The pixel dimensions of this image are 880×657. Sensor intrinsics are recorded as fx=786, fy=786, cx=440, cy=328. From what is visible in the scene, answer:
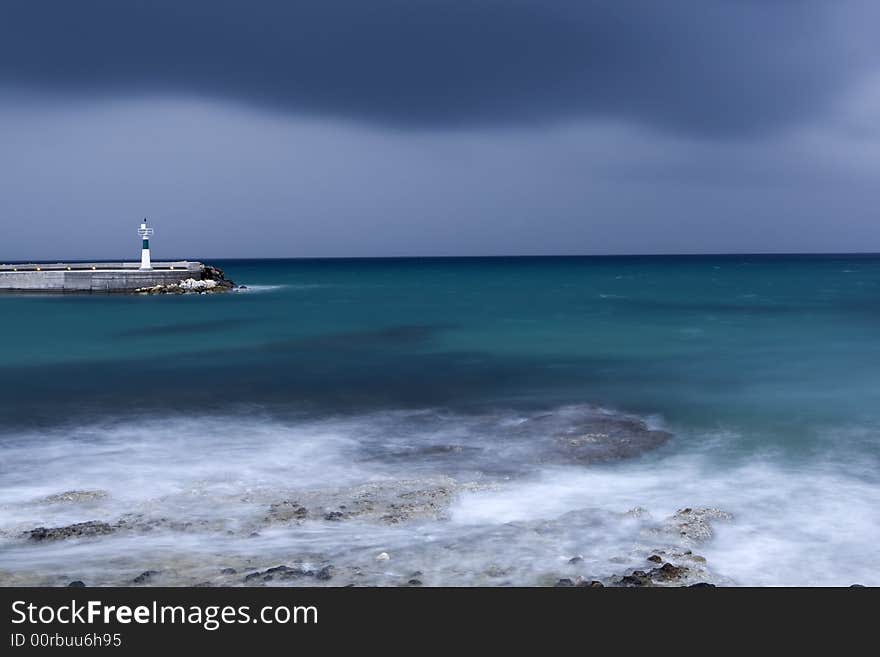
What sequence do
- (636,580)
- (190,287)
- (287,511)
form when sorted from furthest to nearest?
1. (190,287)
2. (287,511)
3. (636,580)

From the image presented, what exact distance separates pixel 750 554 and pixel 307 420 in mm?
7350

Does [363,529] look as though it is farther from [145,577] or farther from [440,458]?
[440,458]

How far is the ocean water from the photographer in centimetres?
645

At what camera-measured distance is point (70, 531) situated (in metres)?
6.97

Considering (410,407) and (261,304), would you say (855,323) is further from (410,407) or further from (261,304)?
(261,304)

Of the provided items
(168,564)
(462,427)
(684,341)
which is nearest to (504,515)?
(168,564)

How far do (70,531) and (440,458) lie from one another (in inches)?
169

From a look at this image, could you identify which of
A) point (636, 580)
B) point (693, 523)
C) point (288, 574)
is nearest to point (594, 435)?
point (693, 523)

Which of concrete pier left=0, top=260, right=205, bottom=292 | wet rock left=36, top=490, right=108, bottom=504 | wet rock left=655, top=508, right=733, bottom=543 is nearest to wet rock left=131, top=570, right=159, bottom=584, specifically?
wet rock left=36, top=490, right=108, bottom=504

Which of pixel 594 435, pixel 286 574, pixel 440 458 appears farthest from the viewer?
pixel 594 435

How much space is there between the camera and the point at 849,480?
881cm

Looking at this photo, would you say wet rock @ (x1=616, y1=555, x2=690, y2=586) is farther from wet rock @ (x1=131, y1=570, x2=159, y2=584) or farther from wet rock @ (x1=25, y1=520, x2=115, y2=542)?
wet rock @ (x1=25, y1=520, x2=115, y2=542)

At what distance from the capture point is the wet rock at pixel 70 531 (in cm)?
685
